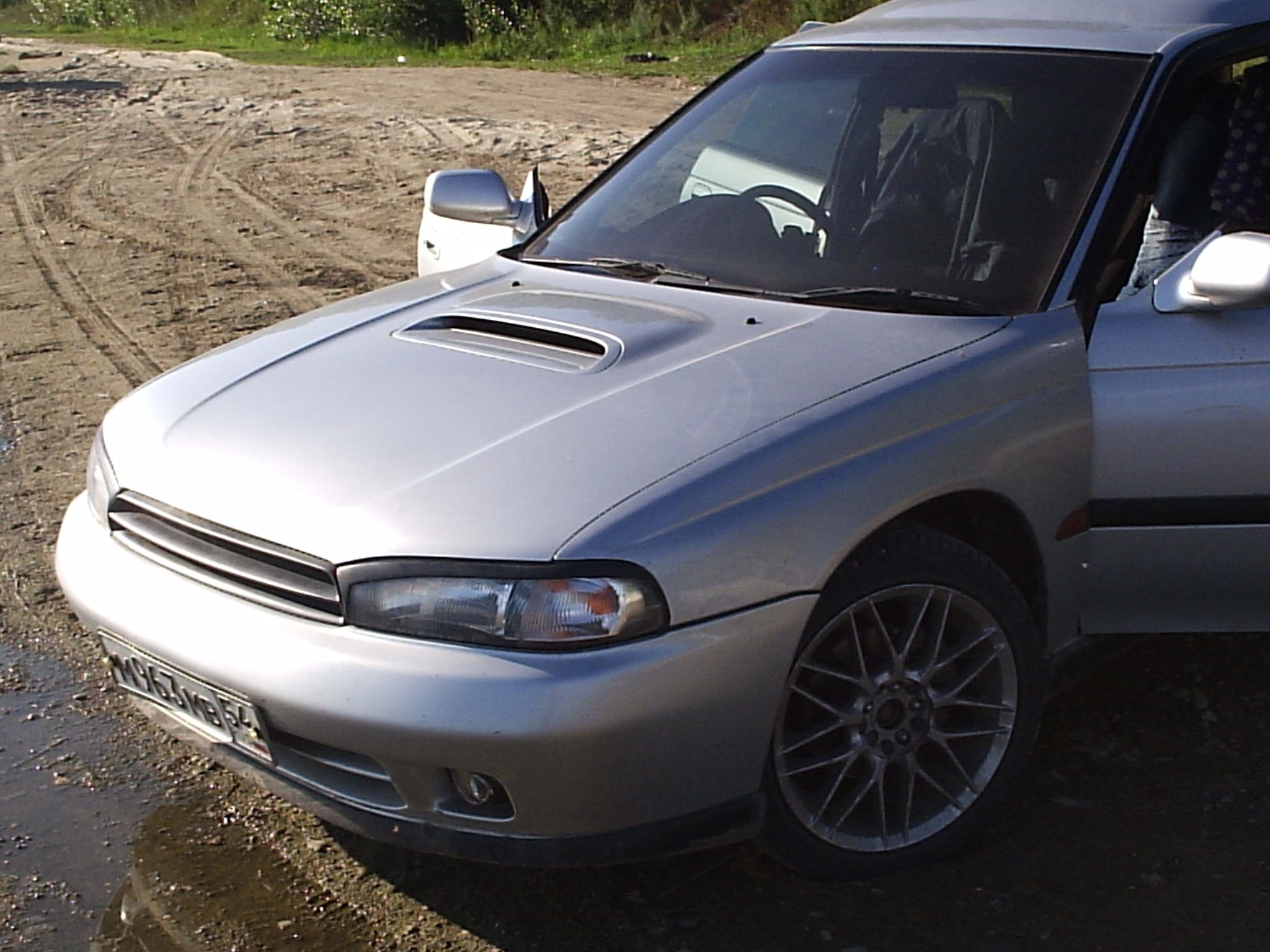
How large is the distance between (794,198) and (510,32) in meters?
20.8

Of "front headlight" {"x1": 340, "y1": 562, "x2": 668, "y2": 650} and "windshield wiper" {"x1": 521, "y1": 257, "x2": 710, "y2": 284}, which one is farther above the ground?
"windshield wiper" {"x1": 521, "y1": 257, "x2": 710, "y2": 284}

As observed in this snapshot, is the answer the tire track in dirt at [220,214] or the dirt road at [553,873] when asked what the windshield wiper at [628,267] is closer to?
the dirt road at [553,873]

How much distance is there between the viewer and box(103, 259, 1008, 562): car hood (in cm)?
266

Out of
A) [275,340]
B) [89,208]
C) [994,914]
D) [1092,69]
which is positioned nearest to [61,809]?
[275,340]

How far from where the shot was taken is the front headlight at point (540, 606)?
254 cm

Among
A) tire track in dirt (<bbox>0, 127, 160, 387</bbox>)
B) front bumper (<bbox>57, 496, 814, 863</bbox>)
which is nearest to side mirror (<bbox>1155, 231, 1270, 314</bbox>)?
front bumper (<bbox>57, 496, 814, 863</bbox>)

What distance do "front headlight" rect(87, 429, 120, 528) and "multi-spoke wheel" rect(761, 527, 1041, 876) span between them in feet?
4.76

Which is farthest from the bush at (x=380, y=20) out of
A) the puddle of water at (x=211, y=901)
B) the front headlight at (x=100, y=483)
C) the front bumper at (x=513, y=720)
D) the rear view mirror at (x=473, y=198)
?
the front bumper at (x=513, y=720)

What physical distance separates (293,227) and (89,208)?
7.04 feet

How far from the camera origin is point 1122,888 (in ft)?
9.91

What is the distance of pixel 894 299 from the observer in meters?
3.32

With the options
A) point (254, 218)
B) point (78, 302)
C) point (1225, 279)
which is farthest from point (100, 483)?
point (254, 218)

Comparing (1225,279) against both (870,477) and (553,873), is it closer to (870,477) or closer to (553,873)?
Answer: (870,477)

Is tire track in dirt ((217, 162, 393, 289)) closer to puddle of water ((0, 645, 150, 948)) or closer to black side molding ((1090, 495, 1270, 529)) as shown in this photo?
puddle of water ((0, 645, 150, 948))
